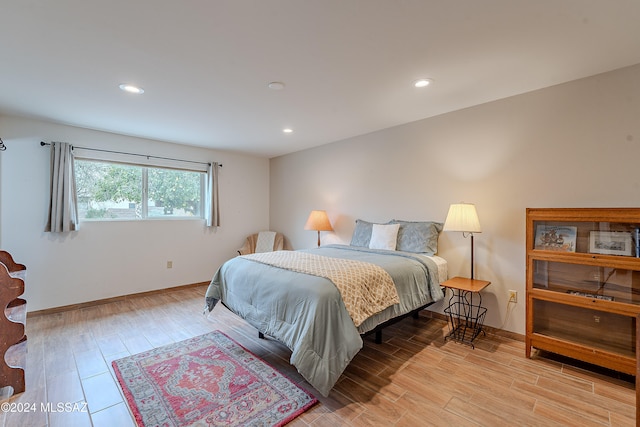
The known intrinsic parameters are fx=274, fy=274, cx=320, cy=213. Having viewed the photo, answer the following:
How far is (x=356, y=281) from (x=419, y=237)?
1.42 m

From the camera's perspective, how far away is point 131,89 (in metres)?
2.50

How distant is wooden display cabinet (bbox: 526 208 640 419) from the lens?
2.01 metres

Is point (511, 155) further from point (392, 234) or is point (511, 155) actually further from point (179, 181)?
point (179, 181)

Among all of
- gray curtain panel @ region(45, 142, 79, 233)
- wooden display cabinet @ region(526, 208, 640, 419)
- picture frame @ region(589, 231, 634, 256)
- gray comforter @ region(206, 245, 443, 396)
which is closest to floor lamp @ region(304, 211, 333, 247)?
gray comforter @ region(206, 245, 443, 396)

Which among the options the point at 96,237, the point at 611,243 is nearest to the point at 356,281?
the point at 611,243

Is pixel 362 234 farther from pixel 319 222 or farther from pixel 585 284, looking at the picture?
pixel 585 284

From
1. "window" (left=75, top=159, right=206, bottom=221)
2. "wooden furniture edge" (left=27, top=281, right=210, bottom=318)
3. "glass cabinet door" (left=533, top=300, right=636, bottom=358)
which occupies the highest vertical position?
"window" (left=75, top=159, right=206, bottom=221)

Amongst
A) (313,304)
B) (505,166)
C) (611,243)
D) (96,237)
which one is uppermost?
(505,166)

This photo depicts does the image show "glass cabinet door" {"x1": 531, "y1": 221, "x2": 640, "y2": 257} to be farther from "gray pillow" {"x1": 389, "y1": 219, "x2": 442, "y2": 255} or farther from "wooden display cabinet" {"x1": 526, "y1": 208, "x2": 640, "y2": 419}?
"gray pillow" {"x1": 389, "y1": 219, "x2": 442, "y2": 255}

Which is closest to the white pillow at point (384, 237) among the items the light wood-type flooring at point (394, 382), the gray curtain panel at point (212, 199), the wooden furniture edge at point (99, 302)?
the light wood-type flooring at point (394, 382)

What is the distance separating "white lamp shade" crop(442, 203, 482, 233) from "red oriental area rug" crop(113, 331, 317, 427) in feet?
6.53

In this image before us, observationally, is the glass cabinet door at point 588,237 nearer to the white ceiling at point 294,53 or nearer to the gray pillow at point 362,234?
the white ceiling at point 294,53

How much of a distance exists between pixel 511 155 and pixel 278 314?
2.69 meters

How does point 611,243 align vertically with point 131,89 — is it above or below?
below
